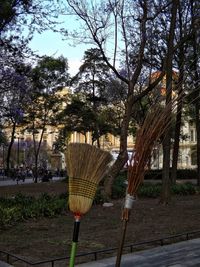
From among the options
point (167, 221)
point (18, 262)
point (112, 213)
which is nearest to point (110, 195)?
point (112, 213)

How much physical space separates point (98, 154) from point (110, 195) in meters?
14.9

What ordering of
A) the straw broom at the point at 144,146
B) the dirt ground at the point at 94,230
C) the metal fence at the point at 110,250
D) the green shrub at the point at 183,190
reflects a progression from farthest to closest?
1. the green shrub at the point at 183,190
2. the dirt ground at the point at 94,230
3. the metal fence at the point at 110,250
4. the straw broom at the point at 144,146

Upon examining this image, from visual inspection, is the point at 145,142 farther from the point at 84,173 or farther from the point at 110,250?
the point at 110,250

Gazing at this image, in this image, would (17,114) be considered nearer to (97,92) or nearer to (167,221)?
(167,221)

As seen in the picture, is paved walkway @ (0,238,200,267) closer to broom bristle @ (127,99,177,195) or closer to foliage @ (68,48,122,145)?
broom bristle @ (127,99,177,195)

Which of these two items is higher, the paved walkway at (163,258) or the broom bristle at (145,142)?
the broom bristle at (145,142)

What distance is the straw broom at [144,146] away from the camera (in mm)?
3887

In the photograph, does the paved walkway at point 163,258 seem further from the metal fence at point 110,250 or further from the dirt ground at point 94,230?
the dirt ground at point 94,230

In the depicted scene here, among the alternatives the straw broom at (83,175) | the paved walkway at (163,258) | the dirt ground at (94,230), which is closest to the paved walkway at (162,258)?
the paved walkway at (163,258)

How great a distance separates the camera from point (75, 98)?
138 feet

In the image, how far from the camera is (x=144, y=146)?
390 cm

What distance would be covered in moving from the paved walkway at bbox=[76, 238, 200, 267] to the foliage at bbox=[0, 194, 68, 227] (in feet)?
13.6

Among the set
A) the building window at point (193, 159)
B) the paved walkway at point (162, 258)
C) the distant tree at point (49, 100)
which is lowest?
the paved walkway at point (162, 258)

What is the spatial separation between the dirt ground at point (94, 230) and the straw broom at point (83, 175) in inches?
169
